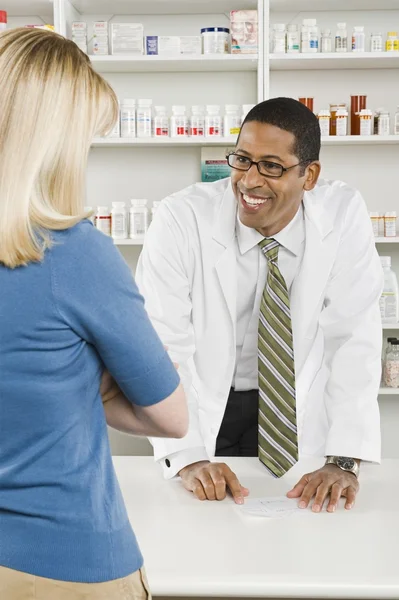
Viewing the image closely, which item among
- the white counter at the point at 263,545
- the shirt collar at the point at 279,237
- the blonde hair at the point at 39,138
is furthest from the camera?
the shirt collar at the point at 279,237

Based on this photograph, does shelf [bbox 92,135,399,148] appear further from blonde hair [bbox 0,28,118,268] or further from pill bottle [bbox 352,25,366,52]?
blonde hair [bbox 0,28,118,268]

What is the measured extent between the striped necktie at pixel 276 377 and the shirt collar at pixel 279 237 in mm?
176

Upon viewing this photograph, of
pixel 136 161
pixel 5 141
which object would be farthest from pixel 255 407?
pixel 136 161

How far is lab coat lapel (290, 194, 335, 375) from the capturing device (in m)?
1.85

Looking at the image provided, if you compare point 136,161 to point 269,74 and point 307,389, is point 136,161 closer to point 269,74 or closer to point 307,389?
Answer: point 269,74

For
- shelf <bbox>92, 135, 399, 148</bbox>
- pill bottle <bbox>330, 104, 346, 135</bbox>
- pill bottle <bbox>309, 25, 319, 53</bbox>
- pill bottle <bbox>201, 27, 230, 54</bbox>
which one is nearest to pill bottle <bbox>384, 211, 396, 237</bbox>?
shelf <bbox>92, 135, 399, 148</bbox>

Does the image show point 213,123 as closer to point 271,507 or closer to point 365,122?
point 365,122

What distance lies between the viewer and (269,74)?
11.5 feet

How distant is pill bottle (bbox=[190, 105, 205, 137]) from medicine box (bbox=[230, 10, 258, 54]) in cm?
28

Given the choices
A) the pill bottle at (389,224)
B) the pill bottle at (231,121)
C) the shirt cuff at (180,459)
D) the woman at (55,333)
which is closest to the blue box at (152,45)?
the pill bottle at (231,121)

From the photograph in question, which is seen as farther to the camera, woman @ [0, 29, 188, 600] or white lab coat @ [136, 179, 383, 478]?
white lab coat @ [136, 179, 383, 478]

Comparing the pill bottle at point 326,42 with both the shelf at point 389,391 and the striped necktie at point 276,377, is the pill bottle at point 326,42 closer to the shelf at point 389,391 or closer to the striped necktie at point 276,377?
the shelf at point 389,391

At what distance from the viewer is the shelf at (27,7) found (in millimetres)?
3365

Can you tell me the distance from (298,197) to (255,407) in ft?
1.72
